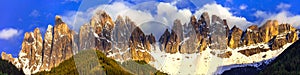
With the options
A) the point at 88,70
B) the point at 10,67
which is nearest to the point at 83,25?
the point at 88,70

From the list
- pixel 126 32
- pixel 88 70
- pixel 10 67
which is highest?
pixel 10 67

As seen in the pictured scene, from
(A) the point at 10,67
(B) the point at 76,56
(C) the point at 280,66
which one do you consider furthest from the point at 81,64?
(C) the point at 280,66

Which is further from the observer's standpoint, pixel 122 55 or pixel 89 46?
pixel 122 55

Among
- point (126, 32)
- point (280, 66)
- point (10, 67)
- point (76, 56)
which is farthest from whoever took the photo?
point (280, 66)

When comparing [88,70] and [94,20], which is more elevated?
[94,20]

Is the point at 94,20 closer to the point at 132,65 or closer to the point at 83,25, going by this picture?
the point at 83,25

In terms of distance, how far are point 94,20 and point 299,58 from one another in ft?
352

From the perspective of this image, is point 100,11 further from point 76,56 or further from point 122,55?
point 122,55

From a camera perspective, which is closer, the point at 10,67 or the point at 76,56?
the point at 76,56

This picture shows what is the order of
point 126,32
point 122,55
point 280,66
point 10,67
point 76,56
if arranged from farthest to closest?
1. point 280,66
2. point 10,67
3. point 122,55
4. point 126,32
5. point 76,56

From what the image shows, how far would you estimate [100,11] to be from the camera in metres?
8.51

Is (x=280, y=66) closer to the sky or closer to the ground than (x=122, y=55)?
closer to the sky

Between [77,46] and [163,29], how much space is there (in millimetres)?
1487

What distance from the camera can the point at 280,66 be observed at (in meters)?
109
